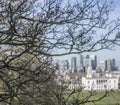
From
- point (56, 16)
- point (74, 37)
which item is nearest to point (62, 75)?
point (74, 37)

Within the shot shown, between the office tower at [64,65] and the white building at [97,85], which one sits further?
the office tower at [64,65]

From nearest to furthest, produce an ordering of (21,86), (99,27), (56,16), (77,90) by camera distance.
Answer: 1. (21,86)
2. (77,90)
3. (56,16)
4. (99,27)

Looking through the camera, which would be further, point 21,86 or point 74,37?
point 74,37

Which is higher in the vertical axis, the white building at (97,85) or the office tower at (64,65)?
the office tower at (64,65)

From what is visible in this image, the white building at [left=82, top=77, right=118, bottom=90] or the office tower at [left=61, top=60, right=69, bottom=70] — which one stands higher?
the office tower at [left=61, top=60, right=69, bottom=70]

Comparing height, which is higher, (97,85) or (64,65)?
(64,65)

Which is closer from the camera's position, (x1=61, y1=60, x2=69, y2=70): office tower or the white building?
the white building

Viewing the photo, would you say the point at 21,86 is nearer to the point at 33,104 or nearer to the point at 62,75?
the point at 33,104

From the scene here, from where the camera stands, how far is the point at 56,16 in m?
10.8

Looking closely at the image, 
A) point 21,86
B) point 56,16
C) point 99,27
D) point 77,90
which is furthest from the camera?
point 99,27

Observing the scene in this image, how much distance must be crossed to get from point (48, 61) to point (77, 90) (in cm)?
110

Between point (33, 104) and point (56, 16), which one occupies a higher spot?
point (56, 16)

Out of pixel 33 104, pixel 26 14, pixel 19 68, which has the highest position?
pixel 26 14

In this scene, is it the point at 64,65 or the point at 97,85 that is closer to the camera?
the point at 64,65
